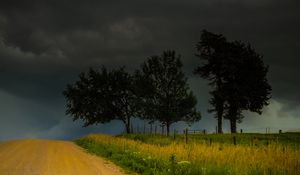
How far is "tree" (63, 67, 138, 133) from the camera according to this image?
9675cm

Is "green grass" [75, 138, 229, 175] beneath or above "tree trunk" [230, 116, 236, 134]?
beneath

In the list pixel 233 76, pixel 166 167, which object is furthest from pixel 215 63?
pixel 166 167

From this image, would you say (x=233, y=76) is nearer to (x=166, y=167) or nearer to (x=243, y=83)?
(x=243, y=83)

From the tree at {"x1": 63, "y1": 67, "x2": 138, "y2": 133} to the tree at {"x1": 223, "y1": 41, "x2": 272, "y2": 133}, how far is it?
62.3ft

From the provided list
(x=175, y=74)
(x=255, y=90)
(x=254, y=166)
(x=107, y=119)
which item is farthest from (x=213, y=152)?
(x=107, y=119)

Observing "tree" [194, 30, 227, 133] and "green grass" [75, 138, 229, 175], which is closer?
"green grass" [75, 138, 229, 175]

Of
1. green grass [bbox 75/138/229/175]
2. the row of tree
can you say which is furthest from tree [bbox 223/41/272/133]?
green grass [bbox 75/138/229/175]

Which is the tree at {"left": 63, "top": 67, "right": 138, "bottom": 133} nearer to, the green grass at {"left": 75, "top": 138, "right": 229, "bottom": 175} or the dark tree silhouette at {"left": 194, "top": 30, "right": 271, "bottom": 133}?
the dark tree silhouette at {"left": 194, "top": 30, "right": 271, "bottom": 133}

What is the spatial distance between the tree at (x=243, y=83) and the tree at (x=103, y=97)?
1899 centimetres

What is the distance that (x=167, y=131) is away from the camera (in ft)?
281

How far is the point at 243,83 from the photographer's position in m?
83.1

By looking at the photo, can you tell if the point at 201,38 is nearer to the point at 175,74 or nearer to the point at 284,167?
the point at 175,74

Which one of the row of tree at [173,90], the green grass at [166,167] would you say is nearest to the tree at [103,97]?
the row of tree at [173,90]

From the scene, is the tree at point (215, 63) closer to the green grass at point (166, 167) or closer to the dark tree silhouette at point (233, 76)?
the dark tree silhouette at point (233, 76)
